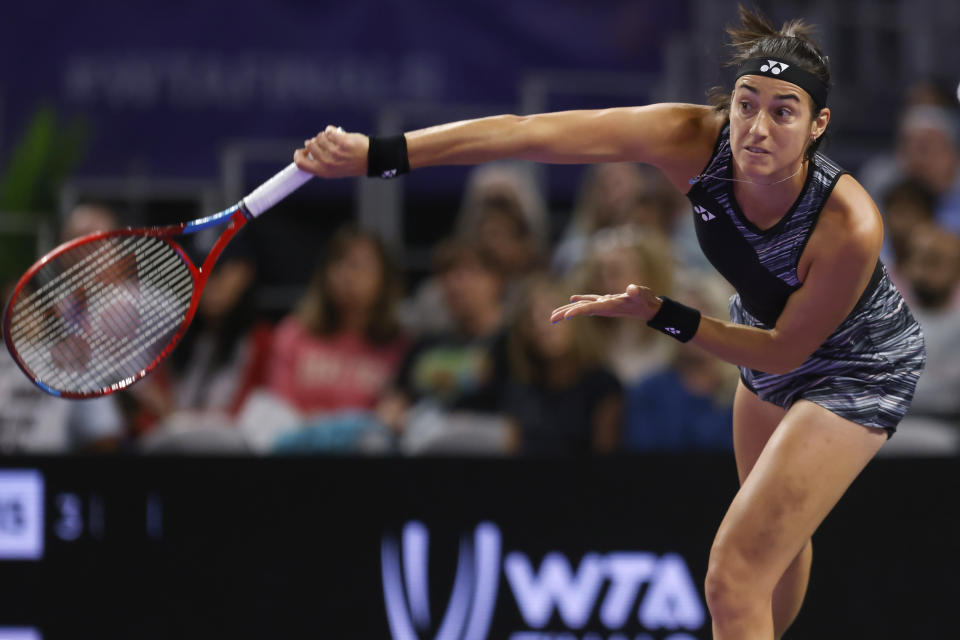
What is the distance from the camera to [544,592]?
476 cm

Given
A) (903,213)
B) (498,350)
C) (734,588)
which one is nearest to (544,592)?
(498,350)

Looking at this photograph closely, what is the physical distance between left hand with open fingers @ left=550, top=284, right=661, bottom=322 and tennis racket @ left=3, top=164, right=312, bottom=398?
87 cm

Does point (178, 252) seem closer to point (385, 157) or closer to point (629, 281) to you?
point (385, 157)

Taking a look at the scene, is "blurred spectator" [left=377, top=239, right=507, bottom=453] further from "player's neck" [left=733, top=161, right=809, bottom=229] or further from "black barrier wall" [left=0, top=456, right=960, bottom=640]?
"player's neck" [left=733, top=161, right=809, bottom=229]

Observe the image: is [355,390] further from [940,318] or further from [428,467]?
[940,318]

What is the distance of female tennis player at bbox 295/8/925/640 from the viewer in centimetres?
288

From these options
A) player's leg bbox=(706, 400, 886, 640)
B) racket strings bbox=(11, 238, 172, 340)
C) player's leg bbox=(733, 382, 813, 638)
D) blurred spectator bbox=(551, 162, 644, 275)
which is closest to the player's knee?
player's leg bbox=(706, 400, 886, 640)

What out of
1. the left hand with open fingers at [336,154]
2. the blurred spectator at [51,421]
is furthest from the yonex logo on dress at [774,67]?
the blurred spectator at [51,421]

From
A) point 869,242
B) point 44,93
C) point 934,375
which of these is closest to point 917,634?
point 934,375

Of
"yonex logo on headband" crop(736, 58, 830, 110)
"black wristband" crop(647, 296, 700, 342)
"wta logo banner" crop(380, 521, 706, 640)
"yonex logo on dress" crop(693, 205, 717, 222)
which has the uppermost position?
"yonex logo on headband" crop(736, 58, 830, 110)

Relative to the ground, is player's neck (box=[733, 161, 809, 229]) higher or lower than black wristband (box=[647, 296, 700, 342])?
higher

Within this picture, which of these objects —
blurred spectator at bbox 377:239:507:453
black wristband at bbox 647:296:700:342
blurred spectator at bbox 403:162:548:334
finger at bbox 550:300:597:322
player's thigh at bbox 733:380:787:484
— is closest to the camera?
finger at bbox 550:300:597:322

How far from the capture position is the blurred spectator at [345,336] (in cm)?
575

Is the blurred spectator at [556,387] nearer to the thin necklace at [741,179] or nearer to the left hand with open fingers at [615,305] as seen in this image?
the thin necklace at [741,179]
